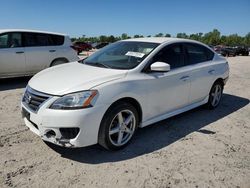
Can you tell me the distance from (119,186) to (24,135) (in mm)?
2006

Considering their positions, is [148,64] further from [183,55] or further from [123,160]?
[123,160]

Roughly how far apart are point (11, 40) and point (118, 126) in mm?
5483

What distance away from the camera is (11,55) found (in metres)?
7.78

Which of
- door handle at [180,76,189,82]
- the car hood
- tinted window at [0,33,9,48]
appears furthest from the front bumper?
tinted window at [0,33,9,48]

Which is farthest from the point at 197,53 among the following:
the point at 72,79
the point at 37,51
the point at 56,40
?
the point at 56,40

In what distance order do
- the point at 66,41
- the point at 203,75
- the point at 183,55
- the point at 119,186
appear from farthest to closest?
the point at 66,41 < the point at 203,75 < the point at 183,55 < the point at 119,186

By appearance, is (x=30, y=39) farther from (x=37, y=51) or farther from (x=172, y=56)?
(x=172, y=56)

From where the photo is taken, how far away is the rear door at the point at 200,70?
5.17 meters

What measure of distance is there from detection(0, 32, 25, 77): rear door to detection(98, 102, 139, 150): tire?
205 inches

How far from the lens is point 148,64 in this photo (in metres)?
4.23

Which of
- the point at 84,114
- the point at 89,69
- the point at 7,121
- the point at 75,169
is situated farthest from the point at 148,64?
the point at 7,121

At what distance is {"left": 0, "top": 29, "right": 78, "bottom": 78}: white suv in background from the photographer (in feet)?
25.4

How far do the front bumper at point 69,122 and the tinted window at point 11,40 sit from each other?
199 inches

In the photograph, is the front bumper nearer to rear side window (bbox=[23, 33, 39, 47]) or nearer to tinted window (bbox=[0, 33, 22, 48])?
tinted window (bbox=[0, 33, 22, 48])
